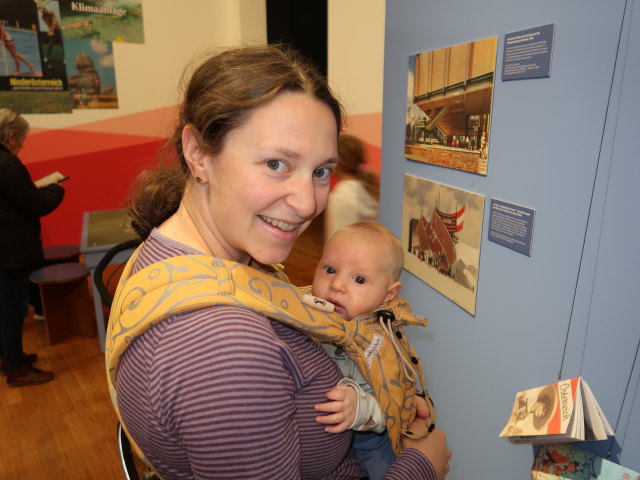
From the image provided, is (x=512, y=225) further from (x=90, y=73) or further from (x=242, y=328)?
(x=90, y=73)

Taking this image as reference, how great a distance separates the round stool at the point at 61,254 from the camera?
4.34 metres

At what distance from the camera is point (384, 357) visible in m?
1.38

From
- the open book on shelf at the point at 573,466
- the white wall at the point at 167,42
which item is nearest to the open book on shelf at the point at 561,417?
the open book on shelf at the point at 573,466

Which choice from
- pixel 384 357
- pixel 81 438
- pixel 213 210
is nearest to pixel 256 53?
pixel 213 210

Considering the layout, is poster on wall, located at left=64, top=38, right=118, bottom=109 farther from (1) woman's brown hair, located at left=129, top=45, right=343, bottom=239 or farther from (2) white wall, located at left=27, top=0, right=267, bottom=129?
(1) woman's brown hair, located at left=129, top=45, right=343, bottom=239

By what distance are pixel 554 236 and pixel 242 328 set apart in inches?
43.8

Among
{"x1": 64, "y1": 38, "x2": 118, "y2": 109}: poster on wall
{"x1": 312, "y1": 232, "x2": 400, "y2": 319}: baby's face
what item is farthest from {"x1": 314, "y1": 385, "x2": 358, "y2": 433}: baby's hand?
{"x1": 64, "y1": 38, "x2": 118, "y2": 109}: poster on wall

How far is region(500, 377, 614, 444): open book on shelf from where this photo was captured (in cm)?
105

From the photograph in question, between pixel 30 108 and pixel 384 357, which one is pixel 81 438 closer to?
pixel 384 357

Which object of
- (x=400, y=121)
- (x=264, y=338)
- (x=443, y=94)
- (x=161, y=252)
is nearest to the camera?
(x=264, y=338)

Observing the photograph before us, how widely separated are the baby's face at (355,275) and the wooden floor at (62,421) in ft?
6.54

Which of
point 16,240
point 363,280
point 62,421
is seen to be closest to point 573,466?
point 363,280

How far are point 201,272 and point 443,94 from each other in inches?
58.8

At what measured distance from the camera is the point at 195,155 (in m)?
0.98
